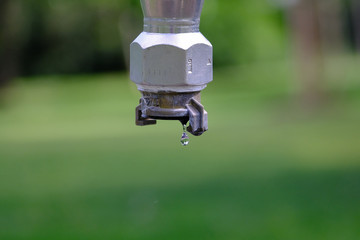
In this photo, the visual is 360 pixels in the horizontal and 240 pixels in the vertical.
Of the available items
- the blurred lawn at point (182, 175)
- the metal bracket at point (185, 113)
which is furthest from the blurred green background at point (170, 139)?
the metal bracket at point (185, 113)

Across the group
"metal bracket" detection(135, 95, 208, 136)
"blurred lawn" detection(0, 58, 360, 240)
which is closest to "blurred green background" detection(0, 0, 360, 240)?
"blurred lawn" detection(0, 58, 360, 240)

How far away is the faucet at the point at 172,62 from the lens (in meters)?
1.49

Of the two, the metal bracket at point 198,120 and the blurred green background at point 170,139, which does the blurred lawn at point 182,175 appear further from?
the metal bracket at point 198,120

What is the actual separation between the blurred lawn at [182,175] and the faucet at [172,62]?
412 cm

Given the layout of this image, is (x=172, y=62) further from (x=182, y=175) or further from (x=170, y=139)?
(x=170, y=139)

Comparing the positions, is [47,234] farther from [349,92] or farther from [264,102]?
[349,92]

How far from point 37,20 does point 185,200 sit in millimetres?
13741

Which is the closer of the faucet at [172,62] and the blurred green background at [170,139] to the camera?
the faucet at [172,62]

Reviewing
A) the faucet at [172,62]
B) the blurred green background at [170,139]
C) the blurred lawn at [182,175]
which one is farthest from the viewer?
the blurred green background at [170,139]

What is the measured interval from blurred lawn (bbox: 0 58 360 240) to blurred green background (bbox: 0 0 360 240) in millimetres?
21

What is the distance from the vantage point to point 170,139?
10547mm

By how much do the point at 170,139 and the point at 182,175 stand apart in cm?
257

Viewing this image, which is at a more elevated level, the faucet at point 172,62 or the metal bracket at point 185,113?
the faucet at point 172,62

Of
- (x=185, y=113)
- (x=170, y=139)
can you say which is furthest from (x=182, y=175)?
(x=185, y=113)
